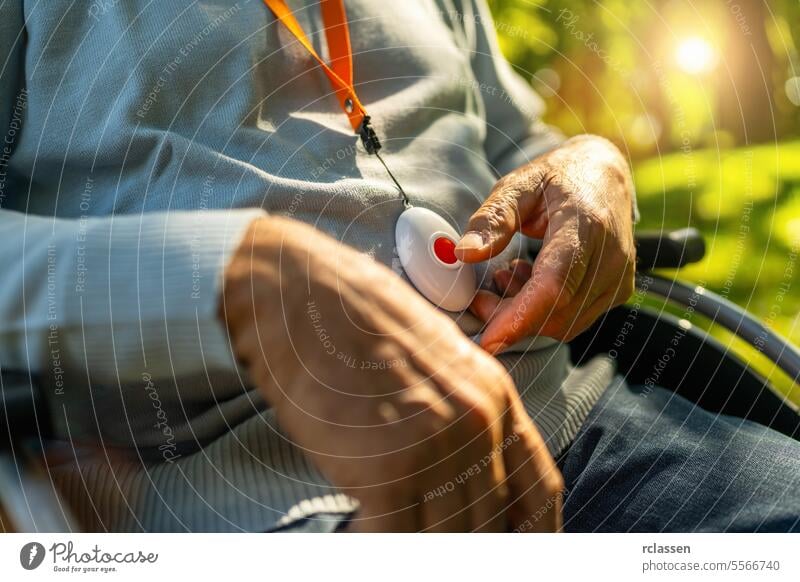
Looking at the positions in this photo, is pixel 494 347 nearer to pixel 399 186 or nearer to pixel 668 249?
pixel 399 186

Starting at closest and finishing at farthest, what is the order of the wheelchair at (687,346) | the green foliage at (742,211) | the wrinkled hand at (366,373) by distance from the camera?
1. the wrinkled hand at (366,373)
2. the wheelchair at (687,346)
3. the green foliage at (742,211)

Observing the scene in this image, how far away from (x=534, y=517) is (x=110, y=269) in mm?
338

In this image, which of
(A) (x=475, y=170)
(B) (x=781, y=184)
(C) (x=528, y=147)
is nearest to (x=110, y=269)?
(A) (x=475, y=170)

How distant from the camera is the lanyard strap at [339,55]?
581mm

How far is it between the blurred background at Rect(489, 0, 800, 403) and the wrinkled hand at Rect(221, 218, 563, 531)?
375 mm

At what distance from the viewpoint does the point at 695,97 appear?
83 centimetres

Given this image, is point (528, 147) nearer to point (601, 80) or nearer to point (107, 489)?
point (601, 80)

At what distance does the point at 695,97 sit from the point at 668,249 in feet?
0.63

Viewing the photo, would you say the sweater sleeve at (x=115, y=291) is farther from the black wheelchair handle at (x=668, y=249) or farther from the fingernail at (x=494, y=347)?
the black wheelchair handle at (x=668, y=249)

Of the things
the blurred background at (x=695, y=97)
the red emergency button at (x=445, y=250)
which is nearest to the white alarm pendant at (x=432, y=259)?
→ the red emergency button at (x=445, y=250)

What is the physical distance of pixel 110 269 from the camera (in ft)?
1.58

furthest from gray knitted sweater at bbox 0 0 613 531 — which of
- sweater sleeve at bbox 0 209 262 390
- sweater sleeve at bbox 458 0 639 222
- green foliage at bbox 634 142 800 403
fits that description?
green foliage at bbox 634 142 800 403

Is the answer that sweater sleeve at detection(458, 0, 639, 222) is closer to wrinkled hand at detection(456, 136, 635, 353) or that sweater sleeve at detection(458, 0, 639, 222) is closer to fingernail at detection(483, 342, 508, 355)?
wrinkled hand at detection(456, 136, 635, 353)

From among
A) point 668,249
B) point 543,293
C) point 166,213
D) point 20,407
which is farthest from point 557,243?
point 20,407
